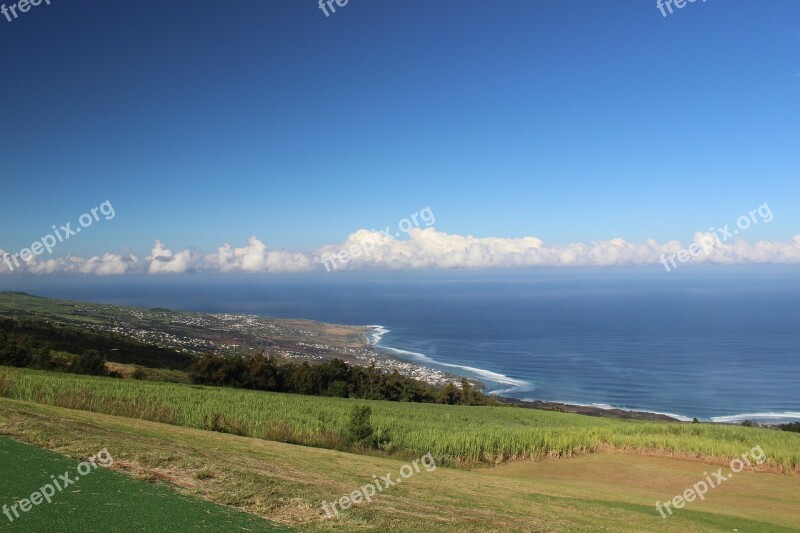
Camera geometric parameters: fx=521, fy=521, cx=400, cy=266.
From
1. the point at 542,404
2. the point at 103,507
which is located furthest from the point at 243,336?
the point at 103,507

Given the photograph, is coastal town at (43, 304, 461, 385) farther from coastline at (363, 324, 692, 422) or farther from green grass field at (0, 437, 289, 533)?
green grass field at (0, 437, 289, 533)

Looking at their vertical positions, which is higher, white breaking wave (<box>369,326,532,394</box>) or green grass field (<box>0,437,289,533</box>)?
green grass field (<box>0,437,289,533</box>)

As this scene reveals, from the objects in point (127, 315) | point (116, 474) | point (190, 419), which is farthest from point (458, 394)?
point (127, 315)

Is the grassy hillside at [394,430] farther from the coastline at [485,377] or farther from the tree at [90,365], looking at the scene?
the coastline at [485,377]

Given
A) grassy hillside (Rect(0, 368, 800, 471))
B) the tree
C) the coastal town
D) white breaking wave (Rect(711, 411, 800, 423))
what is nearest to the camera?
grassy hillside (Rect(0, 368, 800, 471))

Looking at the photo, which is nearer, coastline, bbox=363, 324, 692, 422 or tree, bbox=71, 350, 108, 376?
tree, bbox=71, 350, 108, 376

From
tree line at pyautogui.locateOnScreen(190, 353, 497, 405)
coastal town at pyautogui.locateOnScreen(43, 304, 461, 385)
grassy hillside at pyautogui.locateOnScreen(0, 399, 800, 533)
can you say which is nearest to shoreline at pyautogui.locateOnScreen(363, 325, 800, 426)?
coastal town at pyautogui.locateOnScreen(43, 304, 461, 385)

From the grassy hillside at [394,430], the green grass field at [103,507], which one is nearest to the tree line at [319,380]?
the grassy hillside at [394,430]
